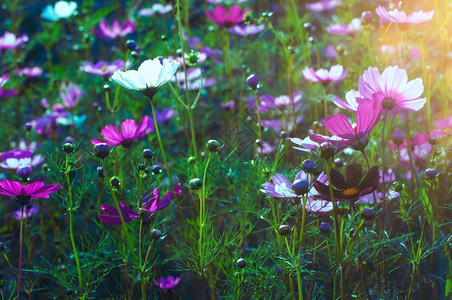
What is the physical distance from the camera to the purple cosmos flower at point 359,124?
2.58ft

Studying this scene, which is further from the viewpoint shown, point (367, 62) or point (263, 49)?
point (263, 49)

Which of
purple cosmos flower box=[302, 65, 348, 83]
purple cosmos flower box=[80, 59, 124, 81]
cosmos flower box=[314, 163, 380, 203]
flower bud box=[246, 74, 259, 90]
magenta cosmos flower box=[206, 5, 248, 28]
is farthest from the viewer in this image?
magenta cosmos flower box=[206, 5, 248, 28]

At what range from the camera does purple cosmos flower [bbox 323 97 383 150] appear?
787 mm

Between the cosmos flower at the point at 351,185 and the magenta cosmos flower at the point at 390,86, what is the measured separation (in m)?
0.16

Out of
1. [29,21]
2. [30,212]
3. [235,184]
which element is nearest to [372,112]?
[235,184]

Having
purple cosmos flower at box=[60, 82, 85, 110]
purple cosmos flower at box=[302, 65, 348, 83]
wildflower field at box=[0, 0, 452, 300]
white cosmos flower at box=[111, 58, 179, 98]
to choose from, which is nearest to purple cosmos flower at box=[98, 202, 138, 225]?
wildflower field at box=[0, 0, 452, 300]

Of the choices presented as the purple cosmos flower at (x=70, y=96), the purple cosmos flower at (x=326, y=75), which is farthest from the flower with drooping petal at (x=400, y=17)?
the purple cosmos flower at (x=70, y=96)

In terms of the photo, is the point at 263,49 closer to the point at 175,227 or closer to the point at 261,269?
the point at 175,227

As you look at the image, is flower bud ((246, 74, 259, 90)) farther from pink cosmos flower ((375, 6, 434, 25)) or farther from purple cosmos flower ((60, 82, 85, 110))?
purple cosmos flower ((60, 82, 85, 110))

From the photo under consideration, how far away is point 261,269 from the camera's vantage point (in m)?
1.02

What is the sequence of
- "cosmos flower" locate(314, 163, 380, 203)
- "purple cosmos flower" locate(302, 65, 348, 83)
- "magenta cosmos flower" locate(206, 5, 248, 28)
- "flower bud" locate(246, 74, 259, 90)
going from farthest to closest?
"magenta cosmos flower" locate(206, 5, 248, 28) → "purple cosmos flower" locate(302, 65, 348, 83) → "flower bud" locate(246, 74, 259, 90) → "cosmos flower" locate(314, 163, 380, 203)

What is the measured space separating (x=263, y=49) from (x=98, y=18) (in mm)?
841

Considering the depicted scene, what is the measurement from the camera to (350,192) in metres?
0.80

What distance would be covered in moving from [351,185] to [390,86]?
0.74 ft
